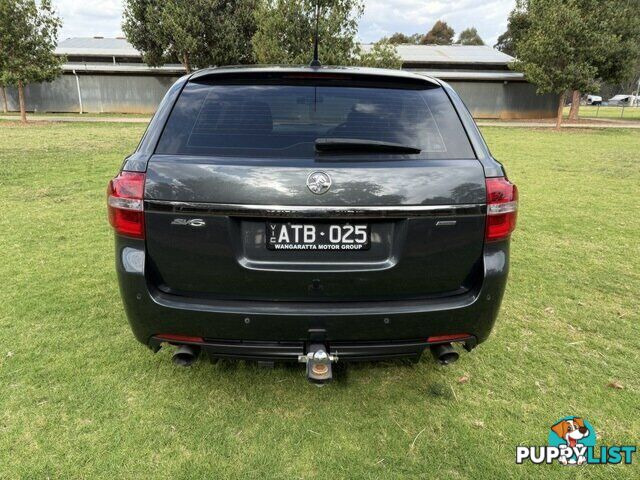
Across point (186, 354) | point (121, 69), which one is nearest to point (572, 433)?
point (186, 354)

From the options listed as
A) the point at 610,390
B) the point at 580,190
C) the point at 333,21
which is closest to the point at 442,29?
the point at 333,21

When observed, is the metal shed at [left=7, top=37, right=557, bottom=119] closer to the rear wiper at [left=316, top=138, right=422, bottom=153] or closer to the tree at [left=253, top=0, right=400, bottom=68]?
the tree at [left=253, top=0, right=400, bottom=68]

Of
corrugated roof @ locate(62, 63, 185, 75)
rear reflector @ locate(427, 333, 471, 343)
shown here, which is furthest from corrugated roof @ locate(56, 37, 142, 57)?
rear reflector @ locate(427, 333, 471, 343)

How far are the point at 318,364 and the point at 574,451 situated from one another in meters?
1.41

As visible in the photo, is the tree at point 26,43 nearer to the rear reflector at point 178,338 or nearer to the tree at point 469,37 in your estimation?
the rear reflector at point 178,338

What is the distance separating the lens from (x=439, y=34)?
7775cm

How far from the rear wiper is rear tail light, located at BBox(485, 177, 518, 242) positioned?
1.40 ft

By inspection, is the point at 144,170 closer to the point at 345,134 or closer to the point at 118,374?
the point at 345,134

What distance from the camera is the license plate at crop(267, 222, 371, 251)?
204cm

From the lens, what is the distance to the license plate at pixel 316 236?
80.4 inches

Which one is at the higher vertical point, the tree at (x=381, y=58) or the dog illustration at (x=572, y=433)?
the tree at (x=381, y=58)

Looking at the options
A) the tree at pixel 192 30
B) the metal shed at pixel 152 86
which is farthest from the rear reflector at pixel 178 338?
the metal shed at pixel 152 86

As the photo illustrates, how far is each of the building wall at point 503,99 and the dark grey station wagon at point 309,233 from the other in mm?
31066

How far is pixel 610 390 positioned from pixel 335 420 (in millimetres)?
1696
